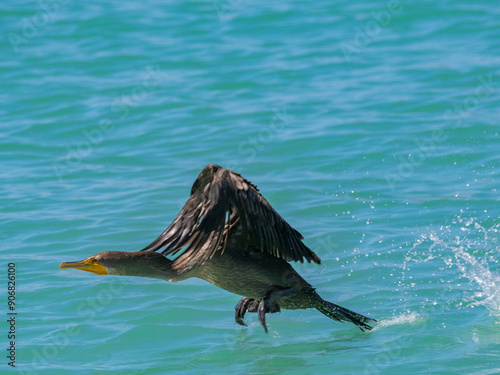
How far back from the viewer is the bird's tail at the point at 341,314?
6508 mm

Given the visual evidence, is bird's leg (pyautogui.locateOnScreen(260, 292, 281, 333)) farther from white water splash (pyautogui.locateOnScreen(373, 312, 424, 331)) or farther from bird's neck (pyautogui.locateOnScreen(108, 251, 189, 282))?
white water splash (pyautogui.locateOnScreen(373, 312, 424, 331))

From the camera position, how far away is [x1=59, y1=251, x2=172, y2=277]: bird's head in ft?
18.9

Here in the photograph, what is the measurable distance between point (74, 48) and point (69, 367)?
9906 millimetres

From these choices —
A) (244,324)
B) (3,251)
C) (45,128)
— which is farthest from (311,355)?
(45,128)

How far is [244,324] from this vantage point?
670cm

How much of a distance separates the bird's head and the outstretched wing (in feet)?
0.36

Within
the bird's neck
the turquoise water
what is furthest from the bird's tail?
the bird's neck

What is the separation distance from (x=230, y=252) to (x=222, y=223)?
52 centimetres

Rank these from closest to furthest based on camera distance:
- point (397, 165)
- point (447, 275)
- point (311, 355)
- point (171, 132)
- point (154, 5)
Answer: point (311, 355)
point (447, 275)
point (397, 165)
point (171, 132)
point (154, 5)

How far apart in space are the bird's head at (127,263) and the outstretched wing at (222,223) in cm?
11

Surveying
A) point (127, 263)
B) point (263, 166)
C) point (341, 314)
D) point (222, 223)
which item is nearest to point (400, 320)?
point (341, 314)

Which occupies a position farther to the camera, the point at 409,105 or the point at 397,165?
the point at 409,105

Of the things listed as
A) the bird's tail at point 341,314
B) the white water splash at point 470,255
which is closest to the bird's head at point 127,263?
the bird's tail at point 341,314

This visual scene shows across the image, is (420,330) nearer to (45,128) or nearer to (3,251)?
(3,251)
